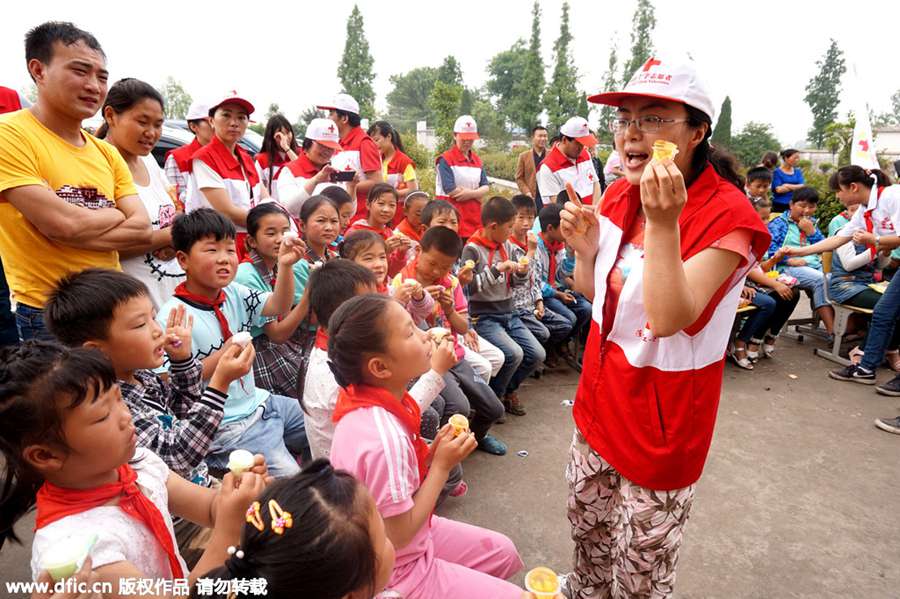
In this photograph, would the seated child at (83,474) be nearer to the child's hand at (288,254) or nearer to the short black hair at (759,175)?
the child's hand at (288,254)

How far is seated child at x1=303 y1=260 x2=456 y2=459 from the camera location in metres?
2.10

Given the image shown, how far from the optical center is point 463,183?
589 centimetres

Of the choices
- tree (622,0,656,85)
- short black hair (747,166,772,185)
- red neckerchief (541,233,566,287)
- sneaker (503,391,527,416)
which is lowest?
sneaker (503,391,527,416)

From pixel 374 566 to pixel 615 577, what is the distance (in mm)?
1102

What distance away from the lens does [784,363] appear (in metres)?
5.33

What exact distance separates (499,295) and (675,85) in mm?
2829

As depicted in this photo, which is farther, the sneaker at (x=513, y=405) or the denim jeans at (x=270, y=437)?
the sneaker at (x=513, y=405)

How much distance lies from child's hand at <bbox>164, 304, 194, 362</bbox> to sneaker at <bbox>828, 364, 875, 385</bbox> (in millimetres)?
5461

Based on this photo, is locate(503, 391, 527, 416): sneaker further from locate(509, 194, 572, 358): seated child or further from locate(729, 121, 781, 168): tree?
locate(729, 121, 781, 168): tree

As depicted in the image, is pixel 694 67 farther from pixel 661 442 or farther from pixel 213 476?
pixel 213 476

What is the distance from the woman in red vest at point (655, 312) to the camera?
1358 mm

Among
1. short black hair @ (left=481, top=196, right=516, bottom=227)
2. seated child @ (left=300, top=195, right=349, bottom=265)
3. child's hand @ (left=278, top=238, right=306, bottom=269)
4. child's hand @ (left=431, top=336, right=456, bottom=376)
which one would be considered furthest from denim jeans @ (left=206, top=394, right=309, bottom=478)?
short black hair @ (left=481, top=196, right=516, bottom=227)

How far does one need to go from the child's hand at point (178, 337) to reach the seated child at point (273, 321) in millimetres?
891

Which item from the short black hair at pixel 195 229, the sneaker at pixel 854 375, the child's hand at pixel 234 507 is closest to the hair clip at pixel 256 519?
the child's hand at pixel 234 507
